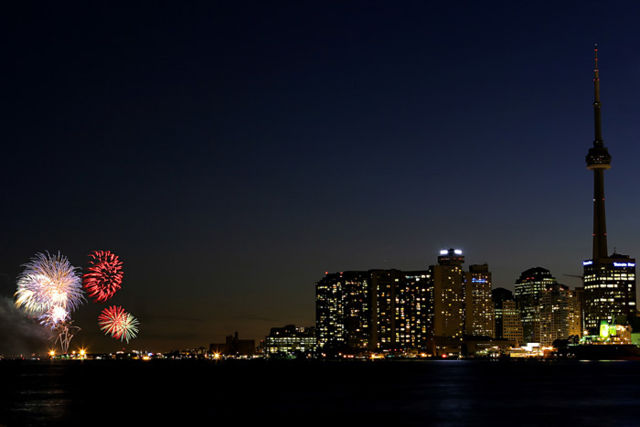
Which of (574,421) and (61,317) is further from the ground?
(61,317)

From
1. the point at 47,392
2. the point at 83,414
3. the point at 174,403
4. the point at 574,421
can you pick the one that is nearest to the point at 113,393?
the point at 47,392

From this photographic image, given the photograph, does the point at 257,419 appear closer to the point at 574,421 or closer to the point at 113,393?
the point at 574,421

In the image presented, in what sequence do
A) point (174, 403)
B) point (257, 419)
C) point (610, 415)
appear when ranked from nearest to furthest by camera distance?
point (257, 419)
point (610, 415)
point (174, 403)

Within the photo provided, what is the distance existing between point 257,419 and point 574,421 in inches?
1289

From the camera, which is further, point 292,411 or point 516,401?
point 516,401

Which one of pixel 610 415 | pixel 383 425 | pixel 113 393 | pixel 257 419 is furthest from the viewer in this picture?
pixel 113 393

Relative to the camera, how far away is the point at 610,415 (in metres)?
91.4

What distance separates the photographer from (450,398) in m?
116

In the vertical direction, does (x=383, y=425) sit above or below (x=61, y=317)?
below

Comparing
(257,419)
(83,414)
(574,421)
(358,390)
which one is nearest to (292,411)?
(257,419)

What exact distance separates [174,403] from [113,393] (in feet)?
80.8

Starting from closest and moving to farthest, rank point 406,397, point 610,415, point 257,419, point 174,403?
point 257,419
point 610,415
point 174,403
point 406,397

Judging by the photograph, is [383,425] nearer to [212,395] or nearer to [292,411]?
[292,411]

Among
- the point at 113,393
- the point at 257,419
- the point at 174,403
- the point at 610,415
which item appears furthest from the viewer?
the point at 113,393
